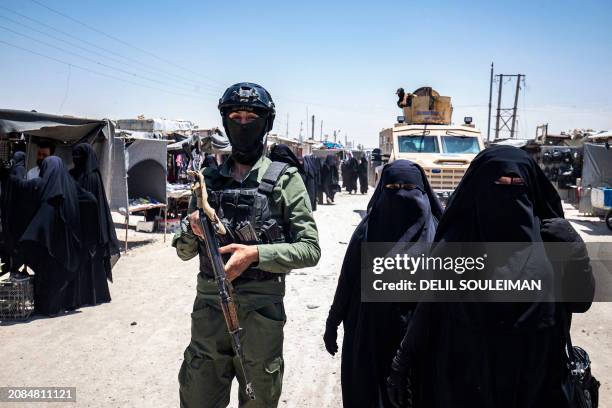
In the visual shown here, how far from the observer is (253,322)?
2.21 meters

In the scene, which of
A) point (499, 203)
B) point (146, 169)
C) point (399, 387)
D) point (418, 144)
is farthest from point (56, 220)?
point (418, 144)

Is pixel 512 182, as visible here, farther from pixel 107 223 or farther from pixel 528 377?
pixel 107 223

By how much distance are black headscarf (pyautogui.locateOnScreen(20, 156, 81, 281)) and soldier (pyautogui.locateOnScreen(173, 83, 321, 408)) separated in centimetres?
342

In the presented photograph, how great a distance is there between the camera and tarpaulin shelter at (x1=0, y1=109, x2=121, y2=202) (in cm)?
559

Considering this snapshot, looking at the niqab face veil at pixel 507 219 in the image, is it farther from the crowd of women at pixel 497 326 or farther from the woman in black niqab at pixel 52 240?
the woman in black niqab at pixel 52 240

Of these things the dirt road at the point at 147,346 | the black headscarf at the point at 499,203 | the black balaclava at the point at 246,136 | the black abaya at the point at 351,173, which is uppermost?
the black balaclava at the point at 246,136

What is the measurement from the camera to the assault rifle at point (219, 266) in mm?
2006

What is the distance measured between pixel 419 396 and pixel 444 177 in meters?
8.17

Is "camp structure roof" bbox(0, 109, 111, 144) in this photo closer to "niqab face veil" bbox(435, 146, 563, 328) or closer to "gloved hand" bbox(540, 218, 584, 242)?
"niqab face veil" bbox(435, 146, 563, 328)

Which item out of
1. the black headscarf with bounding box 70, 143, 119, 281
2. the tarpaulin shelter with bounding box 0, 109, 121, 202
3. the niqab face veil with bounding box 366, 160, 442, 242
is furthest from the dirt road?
the tarpaulin shelter with bounding box 0, 109, 121, 202

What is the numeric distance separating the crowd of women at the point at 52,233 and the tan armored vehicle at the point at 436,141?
6.55 m

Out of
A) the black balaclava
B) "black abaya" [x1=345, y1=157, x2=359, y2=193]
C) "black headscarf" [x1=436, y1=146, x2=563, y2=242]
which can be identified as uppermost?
the black balaclava

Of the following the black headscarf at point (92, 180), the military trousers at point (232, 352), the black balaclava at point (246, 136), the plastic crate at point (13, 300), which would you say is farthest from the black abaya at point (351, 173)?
the military trousers at point (232, 352)

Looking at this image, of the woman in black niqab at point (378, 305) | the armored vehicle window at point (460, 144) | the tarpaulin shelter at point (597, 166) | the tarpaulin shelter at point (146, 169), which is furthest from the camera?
the tarpaulin shelter at point (597, 166)
